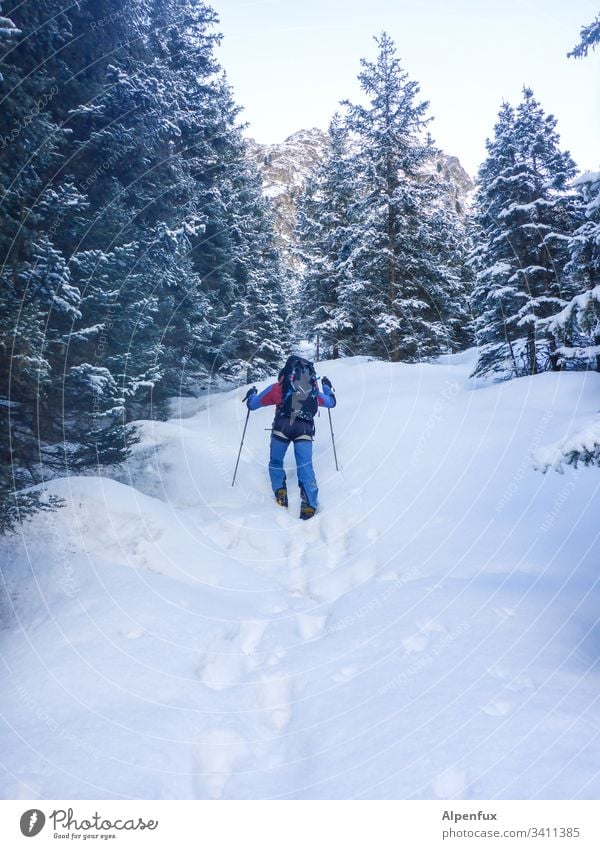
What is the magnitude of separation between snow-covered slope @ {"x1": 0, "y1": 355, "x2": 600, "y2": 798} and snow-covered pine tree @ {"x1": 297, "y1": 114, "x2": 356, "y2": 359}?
17735 millimetres

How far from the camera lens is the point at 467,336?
33406 mm

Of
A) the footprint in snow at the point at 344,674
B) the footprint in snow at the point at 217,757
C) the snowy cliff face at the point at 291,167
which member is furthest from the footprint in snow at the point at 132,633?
the snowy cliff face at the point at 291,167

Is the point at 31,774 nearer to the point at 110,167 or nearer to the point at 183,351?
the point at 110,167

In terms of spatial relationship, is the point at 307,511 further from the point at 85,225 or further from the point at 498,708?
the point at 85,225

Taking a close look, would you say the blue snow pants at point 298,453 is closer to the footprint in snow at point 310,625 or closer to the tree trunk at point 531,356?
the footprint in snow at point 310,625

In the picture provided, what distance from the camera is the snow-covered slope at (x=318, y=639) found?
273cm

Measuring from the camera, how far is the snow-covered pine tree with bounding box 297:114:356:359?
2470 centimetres

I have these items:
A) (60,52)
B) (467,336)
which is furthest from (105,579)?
(467,336)

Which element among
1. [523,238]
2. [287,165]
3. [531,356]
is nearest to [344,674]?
[531,356]

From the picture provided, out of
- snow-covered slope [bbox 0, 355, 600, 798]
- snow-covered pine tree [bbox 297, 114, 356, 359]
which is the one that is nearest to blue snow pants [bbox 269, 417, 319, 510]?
snow-covered slope [bbox 0, 355, 600, 798]

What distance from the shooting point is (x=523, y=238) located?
648 inches

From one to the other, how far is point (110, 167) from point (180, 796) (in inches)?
371
